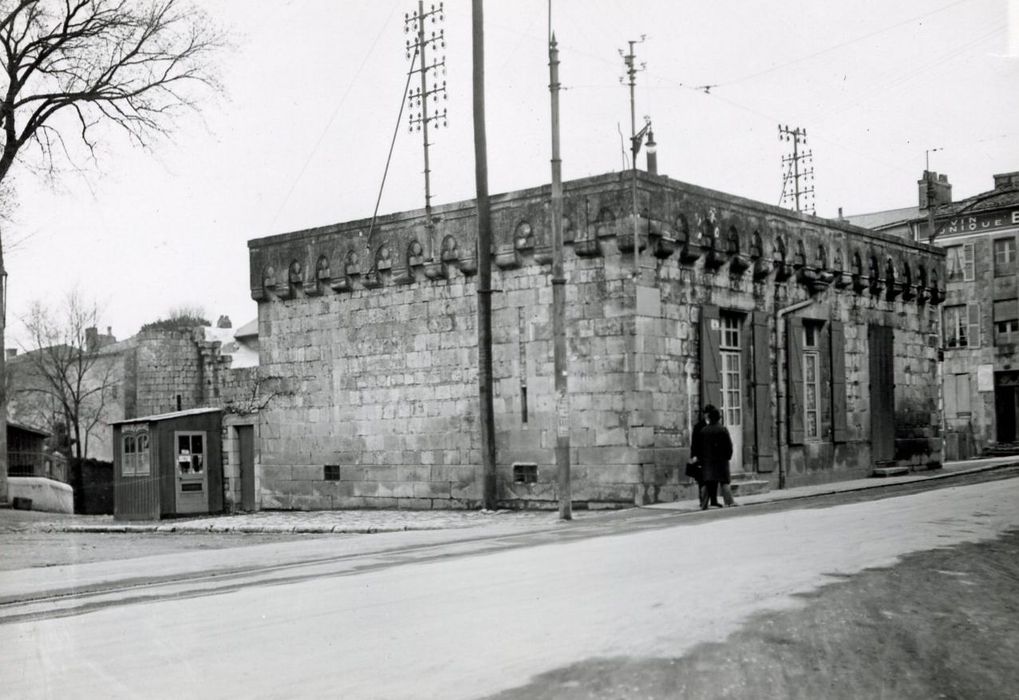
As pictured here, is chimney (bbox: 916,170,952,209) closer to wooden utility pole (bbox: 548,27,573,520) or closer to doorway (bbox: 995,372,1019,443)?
doorway (bbox: 995,372,1019,443)

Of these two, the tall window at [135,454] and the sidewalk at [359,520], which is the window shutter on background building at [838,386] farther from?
the tall window at [135,454]

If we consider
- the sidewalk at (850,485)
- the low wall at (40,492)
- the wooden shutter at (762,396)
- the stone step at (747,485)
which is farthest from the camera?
the low wall at (40,492)

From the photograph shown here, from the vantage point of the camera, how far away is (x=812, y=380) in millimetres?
23562

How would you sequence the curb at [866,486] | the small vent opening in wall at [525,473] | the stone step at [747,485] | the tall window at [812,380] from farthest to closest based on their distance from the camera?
the tall window at [812,380], the stone step at [747,485], the small vent opening in wall at [525,473], the curb at [866,486]

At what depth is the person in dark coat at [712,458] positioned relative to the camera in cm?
1706

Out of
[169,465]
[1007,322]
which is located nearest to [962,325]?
[1007,322]

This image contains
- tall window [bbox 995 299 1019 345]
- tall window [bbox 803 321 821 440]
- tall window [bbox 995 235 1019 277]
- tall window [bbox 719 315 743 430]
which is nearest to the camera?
tall window [bbox 719 315 743 430]

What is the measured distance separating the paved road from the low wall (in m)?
19.4

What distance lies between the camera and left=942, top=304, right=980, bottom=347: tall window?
43.2m

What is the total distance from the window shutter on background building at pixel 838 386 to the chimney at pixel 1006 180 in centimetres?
2076

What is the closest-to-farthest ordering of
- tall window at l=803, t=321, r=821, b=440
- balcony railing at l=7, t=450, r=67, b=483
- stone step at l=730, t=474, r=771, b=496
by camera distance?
stone step at l=730, t=474, r=771, b=496, tall window at l=803, t=321, r=821, b=440, balcony railing at l=7, t=450, r=67, b=483

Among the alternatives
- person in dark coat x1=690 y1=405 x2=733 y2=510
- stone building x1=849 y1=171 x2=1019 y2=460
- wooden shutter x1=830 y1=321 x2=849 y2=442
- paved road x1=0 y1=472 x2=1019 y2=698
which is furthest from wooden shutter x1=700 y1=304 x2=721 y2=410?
stone building x1=849 y1=171 x2=1019 y2=460

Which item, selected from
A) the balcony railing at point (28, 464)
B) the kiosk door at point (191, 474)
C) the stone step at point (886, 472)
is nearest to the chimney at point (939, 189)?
the stone step at point (886, 472)

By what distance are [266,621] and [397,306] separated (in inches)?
559
